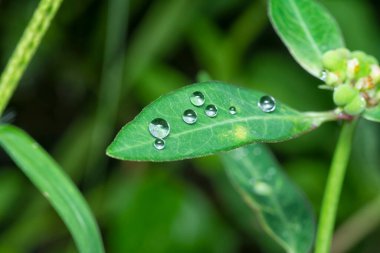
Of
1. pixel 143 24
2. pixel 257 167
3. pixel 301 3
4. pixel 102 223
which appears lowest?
pixel 102 223

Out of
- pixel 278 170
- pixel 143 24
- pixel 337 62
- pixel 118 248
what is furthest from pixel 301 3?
pixel 143 24

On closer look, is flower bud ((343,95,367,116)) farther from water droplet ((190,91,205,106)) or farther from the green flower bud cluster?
water droplet ((190,91,205,106))

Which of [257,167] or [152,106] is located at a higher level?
[152,106]

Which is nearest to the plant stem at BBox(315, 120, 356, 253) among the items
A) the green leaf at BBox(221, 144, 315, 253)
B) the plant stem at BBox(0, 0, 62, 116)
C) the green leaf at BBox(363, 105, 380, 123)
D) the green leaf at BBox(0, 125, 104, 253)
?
the green leaf at BBox(363, 105, 380, 123)

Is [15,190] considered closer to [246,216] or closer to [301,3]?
[246,216]

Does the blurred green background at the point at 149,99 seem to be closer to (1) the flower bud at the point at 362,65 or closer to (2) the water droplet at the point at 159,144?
(1) the flower bud at the point at 362,65

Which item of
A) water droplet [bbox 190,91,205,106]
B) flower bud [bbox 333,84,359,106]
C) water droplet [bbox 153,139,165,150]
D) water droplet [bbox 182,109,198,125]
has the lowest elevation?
water droplet [bbox 153,139,165,150]
